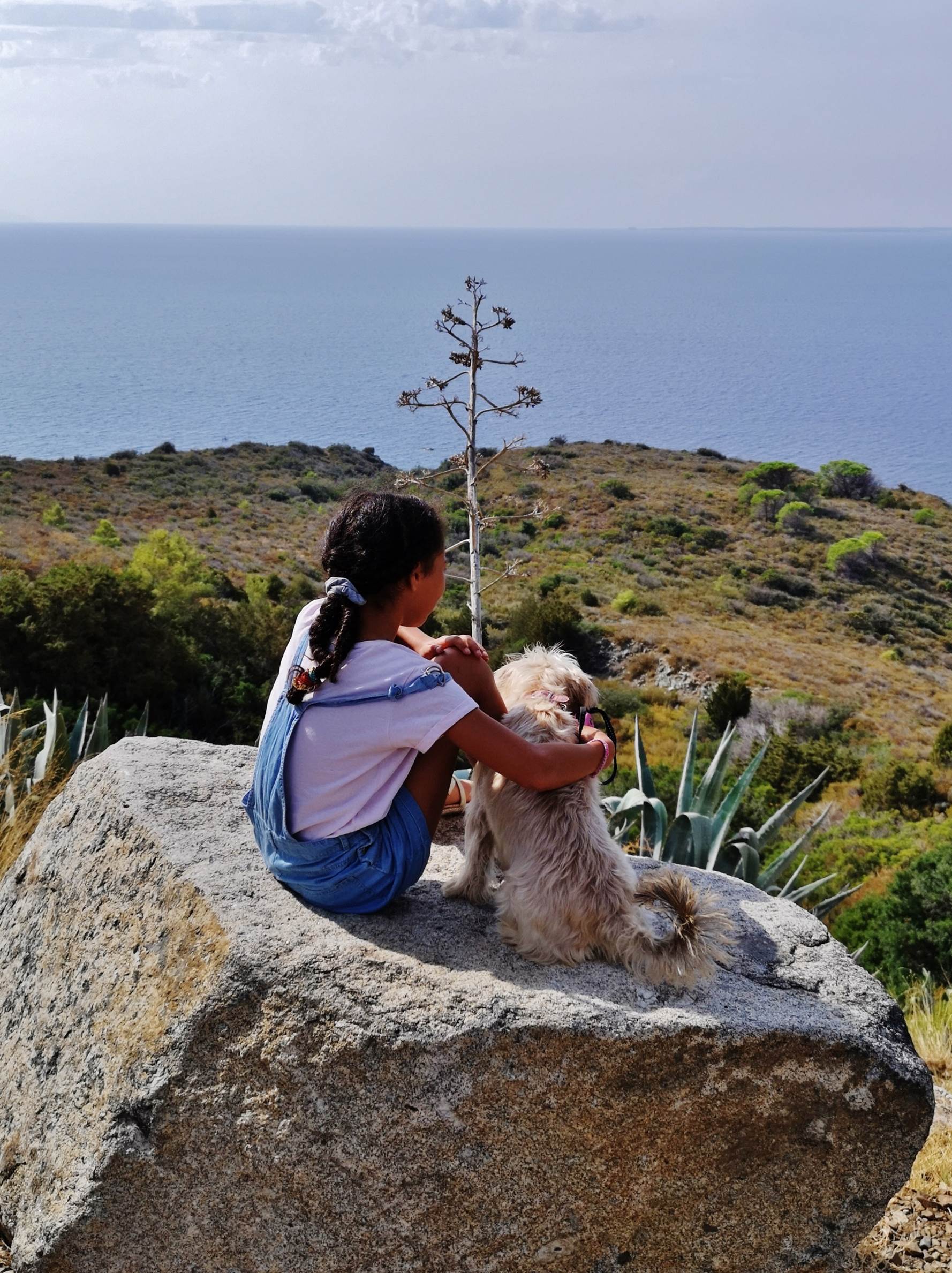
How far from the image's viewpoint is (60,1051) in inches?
119

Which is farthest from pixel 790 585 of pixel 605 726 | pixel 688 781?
pixel 605 726

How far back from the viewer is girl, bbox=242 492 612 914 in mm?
2814

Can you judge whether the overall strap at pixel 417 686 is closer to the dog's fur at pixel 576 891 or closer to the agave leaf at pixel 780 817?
the dog's fur at pixel 576 891

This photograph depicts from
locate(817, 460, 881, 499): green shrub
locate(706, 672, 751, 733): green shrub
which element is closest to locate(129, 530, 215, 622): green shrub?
locate(706, 672, 751, 733): green shrub

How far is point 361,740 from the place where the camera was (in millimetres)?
2877

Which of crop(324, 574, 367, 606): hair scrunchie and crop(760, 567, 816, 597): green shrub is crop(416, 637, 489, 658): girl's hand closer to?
crop(324, 574, 367, 606): hair scrunchie

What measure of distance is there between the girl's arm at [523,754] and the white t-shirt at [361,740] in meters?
0.05

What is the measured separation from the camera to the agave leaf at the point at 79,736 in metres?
6.72

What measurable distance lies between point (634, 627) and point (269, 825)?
31078mm

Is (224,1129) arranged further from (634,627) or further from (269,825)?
(634,627)

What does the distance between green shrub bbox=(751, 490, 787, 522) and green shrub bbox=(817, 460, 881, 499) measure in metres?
7.27

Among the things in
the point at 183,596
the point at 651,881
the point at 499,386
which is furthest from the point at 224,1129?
the point at 499,386

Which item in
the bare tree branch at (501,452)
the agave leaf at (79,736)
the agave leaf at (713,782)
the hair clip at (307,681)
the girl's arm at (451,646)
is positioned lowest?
the agave leaf at (79,736)

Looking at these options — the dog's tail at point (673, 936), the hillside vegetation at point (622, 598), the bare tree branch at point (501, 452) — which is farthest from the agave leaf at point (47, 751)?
the dog's tail at point (673, 936)
